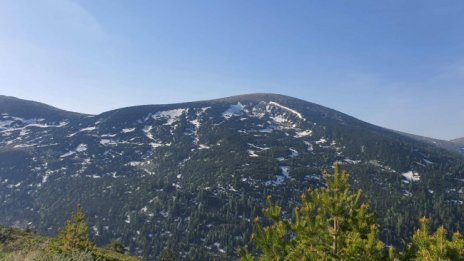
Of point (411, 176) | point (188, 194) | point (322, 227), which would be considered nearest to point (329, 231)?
point (322, 227)

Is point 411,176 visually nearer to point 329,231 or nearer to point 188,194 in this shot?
point 188,194

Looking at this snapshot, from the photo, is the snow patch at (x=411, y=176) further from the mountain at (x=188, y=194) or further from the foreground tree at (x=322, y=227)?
the foreground tree at (x=322, y=227)

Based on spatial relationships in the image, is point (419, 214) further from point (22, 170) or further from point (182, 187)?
point (22, 170)

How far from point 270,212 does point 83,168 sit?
596ft

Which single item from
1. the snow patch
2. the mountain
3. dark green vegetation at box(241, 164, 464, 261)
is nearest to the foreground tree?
dark green vegetation at box(241, 164, 464, 261)

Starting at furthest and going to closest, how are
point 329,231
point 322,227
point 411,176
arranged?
point 411,176
point 322,227
point 329,231

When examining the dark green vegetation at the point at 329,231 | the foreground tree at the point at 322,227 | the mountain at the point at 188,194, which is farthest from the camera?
the mountain at the point at 188,194

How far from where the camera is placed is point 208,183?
166m

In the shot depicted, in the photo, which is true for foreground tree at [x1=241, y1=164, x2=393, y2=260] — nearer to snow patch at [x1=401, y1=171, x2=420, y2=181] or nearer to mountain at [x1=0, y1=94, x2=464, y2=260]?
mountain at [x1=0, y1=94, x2=464, y2=260]

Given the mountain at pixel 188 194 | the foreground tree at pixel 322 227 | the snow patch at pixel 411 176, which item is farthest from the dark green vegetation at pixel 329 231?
the snow patch at pixel 411 176

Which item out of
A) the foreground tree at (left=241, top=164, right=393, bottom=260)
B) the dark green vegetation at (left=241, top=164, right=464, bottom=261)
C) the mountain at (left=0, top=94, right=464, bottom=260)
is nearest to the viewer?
the dark green vegetation at (left=241, top=164, right=464, bottom=261)

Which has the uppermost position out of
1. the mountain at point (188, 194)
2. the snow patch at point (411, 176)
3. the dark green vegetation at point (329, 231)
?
the dark green vegetation at point (329, 231)

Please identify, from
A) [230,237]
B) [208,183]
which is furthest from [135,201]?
[230,237]

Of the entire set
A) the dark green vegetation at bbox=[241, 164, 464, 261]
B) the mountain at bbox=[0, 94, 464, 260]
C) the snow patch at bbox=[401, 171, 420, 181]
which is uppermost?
the dark green vegetation at bbox=[241, 164, 464, 261]
